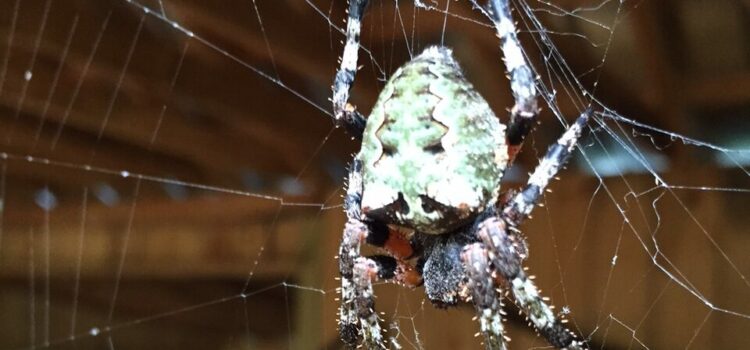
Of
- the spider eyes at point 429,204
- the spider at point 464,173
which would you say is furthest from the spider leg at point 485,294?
the spider eyes at point 429,204

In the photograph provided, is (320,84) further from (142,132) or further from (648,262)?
(648,262)

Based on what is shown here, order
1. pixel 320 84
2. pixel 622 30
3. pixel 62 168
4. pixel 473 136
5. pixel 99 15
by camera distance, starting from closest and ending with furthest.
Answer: pixel 473 136, pixel 622 30, pixel 99 15, pixel 320 84, pixel 62 168

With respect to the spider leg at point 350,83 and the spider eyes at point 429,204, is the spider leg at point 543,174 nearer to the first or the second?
the spider eyes at point 429,204

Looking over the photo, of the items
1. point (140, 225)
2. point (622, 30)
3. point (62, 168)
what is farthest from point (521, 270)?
point (140, 225)

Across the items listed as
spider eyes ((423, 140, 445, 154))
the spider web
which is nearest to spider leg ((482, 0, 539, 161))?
spider eyes ((423, 140, 445, 154))

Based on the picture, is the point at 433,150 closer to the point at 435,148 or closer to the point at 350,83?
the point at 435,148

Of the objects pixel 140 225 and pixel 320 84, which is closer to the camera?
pixel 320 84

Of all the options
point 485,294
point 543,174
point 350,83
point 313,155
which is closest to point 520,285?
point 485,294
